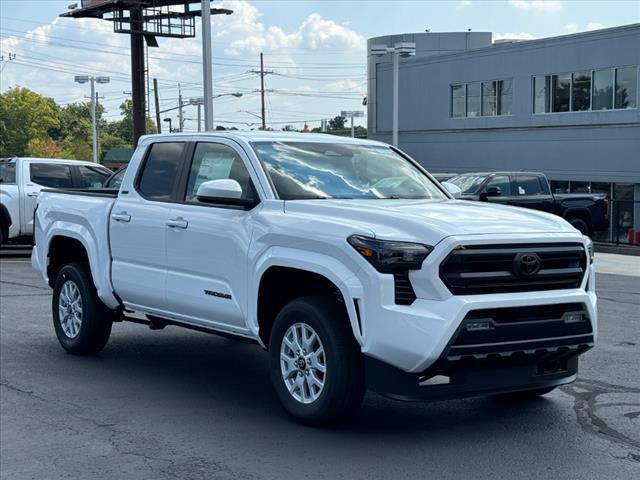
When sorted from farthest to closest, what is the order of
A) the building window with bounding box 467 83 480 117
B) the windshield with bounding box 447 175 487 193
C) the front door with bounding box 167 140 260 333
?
the building window with bounding box 467 83 480 117 → the windshield with bounding box 447 175 487 193 → the front door with bounding box 167 140 260 333

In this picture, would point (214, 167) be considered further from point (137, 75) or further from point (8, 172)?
point (137, 75)

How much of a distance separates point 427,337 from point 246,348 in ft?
13.4

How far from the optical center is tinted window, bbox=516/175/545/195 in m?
24.0

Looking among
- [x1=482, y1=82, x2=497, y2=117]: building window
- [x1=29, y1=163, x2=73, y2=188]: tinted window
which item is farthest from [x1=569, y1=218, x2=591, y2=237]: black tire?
[x1=482, y1=82, x2=497, y2=117]: building window

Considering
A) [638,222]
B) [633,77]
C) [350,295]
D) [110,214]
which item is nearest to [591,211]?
[638,222]

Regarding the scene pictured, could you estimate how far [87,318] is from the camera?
8711 mm

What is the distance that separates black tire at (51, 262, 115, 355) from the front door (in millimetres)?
1374

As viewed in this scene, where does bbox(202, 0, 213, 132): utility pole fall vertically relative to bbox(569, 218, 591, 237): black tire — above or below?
above

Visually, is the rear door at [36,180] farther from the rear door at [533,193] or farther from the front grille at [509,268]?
the front grille at [509,268]

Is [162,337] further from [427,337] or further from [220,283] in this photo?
[427,337]

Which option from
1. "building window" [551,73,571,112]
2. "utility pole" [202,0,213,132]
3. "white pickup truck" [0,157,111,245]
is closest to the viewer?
"white pickup truck" [0,157,111,245]

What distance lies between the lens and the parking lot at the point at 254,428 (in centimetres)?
558

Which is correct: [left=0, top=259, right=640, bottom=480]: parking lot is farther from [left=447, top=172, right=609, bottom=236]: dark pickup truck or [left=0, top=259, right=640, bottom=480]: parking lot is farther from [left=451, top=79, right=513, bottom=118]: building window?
[left=451, top=79, right=513, bottom=118]: building window

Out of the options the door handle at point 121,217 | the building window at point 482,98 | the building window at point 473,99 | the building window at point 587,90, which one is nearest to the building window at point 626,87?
the building window at point 587,90
